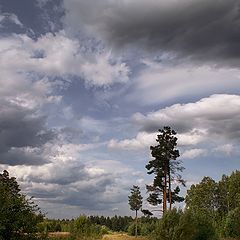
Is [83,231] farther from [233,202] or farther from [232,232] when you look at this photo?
[233,202]

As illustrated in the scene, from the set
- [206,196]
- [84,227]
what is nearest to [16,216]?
[84,227]

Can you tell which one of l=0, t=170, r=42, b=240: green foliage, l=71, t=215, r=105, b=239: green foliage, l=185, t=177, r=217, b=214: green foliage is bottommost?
l=0, t=170, r=42, b=240: green foliage

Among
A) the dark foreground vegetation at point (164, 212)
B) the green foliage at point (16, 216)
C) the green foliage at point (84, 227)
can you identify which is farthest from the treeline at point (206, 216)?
the green foliage at point (16, 216)

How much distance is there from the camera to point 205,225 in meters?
47.6

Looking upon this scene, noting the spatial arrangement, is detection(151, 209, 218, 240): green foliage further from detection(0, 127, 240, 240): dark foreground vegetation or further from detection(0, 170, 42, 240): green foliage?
detection(0, 170, 42, 240): green foliage

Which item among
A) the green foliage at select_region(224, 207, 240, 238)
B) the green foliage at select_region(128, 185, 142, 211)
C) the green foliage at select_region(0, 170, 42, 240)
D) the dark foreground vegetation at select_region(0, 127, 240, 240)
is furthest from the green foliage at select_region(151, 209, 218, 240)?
the green foliage at select_region(128, 185, 142, 211)

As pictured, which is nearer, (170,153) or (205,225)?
(205,225)

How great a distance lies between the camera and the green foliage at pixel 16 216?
22.8 meters

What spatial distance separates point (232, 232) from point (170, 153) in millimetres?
26328

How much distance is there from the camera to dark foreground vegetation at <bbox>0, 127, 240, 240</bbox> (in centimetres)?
2342

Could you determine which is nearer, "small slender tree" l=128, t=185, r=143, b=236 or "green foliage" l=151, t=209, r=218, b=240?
"green foliage" l=151, t=209, r=218, b=240

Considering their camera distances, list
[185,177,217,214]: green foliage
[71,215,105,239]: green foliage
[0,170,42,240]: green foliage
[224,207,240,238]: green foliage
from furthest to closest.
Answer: [185,177,217,214]: green foliage → [224,207,240,238]: green foliage → [71,215,105,239]: green foliage → [0,170,42,240]: green foliage

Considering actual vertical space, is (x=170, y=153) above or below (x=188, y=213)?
above

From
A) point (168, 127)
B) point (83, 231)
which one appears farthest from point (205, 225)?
point (83, 231)
